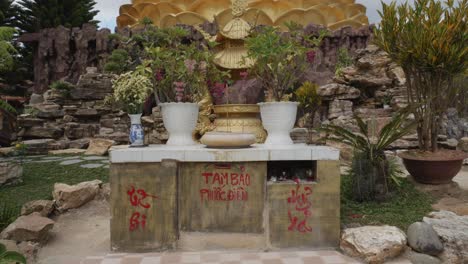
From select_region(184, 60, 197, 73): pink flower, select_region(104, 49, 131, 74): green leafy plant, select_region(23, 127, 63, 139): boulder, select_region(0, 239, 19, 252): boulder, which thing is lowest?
select_region(0, 239, 19, 252): boulder

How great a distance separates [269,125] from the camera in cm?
368

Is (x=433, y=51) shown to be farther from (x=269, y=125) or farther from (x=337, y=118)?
(x=337, y=118)

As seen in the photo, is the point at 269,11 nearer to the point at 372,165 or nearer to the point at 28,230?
the point at 372,165

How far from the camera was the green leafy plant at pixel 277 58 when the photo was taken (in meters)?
3.80

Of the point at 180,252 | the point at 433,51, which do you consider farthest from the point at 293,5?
the point at 180,252

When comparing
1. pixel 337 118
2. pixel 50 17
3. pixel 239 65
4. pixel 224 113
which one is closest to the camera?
pixel 224 113

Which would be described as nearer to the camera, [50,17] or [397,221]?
[397,221]

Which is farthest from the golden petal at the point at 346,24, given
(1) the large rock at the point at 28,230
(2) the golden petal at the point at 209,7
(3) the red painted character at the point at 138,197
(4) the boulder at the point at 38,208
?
(1) the large rock at the point at 28,230

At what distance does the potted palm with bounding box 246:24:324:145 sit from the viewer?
3635mm

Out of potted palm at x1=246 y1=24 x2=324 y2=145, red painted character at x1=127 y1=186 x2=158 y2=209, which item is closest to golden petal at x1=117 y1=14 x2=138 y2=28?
potted palm at x1=246 y1=24 x2=324 y2=145

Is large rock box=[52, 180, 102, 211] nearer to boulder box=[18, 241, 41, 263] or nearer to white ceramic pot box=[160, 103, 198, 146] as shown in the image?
boulder box=[18, 241, 41, 263]

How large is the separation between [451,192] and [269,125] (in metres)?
2.54

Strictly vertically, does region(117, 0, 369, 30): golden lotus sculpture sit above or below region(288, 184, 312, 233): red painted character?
above

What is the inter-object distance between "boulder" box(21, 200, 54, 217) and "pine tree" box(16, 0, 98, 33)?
15.4 m
